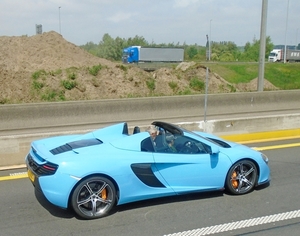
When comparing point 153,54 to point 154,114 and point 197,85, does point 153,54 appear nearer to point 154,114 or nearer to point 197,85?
point 197,85

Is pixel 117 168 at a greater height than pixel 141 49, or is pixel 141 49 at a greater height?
pixel 141 49

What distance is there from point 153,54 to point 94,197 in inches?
1641

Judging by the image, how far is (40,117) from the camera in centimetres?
1206

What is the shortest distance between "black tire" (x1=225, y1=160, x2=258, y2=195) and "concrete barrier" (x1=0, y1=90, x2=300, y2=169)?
3428 mm

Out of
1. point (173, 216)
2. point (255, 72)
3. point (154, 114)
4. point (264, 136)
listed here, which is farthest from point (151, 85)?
point (255, 72)

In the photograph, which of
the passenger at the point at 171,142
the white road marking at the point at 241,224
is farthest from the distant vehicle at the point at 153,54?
the white road marking at the point at 241,224

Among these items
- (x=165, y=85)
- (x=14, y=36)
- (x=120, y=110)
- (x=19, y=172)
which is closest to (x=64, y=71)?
(x=165, y=85)

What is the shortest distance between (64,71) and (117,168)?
15.0m

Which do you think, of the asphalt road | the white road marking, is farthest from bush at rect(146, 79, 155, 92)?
the white road marking

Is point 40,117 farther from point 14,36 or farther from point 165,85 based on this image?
point 14,36

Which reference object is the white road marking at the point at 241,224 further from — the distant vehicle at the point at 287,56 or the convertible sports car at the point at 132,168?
the distant vehicle at the point at 287,56

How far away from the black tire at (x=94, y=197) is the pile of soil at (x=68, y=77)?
11.9m

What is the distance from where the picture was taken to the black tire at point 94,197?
4.98 m

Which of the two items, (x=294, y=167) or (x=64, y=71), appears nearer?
(x=294, y=167)
